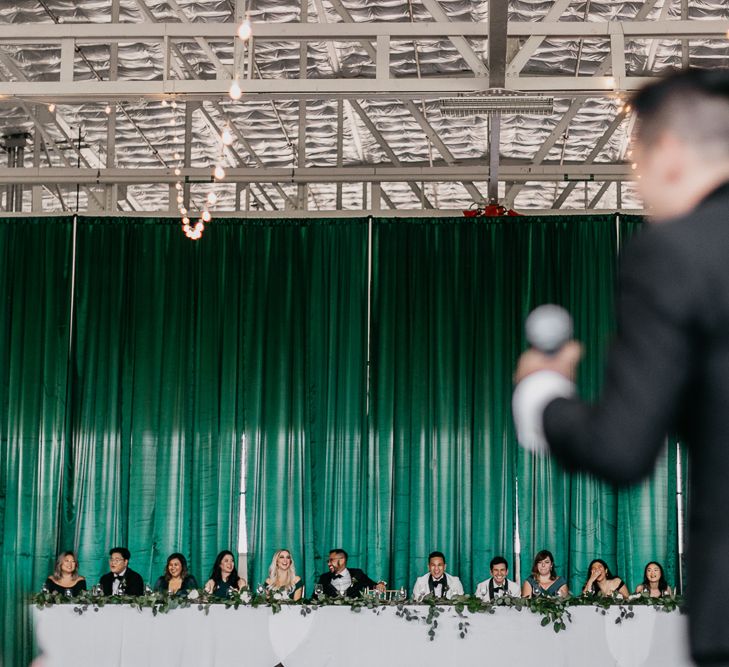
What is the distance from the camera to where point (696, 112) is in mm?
1062

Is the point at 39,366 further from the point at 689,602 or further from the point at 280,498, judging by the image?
the point at 689,602

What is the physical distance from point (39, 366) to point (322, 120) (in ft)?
10.9

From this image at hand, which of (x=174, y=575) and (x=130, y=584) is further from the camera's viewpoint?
(x=174, y=575)

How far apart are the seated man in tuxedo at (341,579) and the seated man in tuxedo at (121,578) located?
1.34 metres

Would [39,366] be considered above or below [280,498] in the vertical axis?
above

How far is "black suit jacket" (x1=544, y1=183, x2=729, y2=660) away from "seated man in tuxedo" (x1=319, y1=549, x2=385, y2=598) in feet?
23.2

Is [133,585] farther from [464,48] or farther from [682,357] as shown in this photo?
[682,357]

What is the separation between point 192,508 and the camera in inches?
364

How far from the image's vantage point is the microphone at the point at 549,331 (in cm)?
114

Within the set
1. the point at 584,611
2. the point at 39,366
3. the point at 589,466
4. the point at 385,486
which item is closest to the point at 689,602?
the point at 589,466

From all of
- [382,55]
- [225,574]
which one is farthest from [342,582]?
[382,55]

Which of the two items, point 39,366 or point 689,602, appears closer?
point 689,602

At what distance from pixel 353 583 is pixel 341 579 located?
13 cm

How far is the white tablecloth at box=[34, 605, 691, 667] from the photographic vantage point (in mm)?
5684
